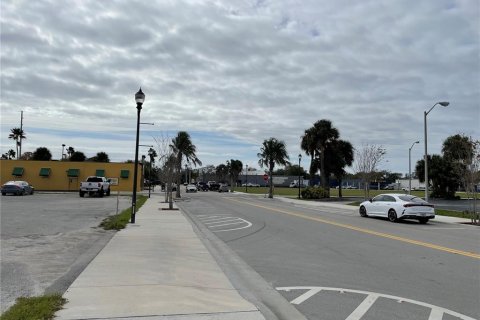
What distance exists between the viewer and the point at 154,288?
711cm

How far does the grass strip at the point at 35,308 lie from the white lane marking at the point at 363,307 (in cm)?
382

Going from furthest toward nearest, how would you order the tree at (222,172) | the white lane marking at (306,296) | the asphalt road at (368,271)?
1. the tree at (222,172)
2. the white lane marking at (306,296)
3. the asphalt road at (368,271)

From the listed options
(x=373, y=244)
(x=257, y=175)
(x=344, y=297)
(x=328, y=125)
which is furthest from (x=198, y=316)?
(x=257, y=175)

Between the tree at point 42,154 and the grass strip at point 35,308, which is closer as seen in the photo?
the grass strip at point 35,308

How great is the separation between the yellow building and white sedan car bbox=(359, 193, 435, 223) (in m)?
43.4

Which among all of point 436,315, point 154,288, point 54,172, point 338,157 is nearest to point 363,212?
point 436,315

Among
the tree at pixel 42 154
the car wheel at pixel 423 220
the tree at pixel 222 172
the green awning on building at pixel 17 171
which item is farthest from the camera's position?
the tree at pixel 222 172

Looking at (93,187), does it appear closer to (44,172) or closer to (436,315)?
(44,172)

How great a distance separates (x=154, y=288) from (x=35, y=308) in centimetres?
183

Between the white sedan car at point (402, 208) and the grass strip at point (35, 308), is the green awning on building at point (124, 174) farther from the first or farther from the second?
the grass strip at point (35, 308)

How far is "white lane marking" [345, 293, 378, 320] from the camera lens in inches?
243

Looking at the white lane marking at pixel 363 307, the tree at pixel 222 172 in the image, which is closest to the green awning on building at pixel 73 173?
the white lane marking at pixel 363 307

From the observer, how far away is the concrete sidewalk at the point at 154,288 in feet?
18.9

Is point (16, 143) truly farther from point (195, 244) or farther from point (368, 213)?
point (195, 244)
